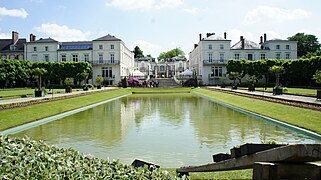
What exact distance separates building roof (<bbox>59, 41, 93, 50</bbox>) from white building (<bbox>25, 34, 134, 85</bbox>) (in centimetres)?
87

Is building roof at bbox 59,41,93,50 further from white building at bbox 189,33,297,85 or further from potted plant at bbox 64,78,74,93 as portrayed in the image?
potted plant at bbox 64,78,74,93

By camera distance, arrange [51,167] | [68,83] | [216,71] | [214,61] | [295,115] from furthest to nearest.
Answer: [216,71]
[214,61]
[68,83]
[295,115]
[51,167]

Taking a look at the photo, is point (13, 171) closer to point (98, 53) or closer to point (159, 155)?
point (159, 155)

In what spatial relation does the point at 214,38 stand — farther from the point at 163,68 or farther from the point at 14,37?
the point at 14,37

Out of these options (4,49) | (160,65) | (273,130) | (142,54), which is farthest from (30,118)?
(142,54)

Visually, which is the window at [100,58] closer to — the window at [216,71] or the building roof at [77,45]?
the building roof at [77,45]

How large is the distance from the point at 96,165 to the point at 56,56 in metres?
65.7

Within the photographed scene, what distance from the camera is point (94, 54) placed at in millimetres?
65812

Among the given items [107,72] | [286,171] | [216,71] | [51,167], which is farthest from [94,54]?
[286,171]

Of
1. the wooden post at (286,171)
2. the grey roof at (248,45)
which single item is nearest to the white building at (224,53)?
the grey roof at (248,45)

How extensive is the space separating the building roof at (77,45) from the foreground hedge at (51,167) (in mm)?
64756

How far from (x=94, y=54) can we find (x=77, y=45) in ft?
16.2

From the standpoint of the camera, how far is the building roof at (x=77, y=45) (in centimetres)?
6700

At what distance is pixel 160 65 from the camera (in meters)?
90.5
